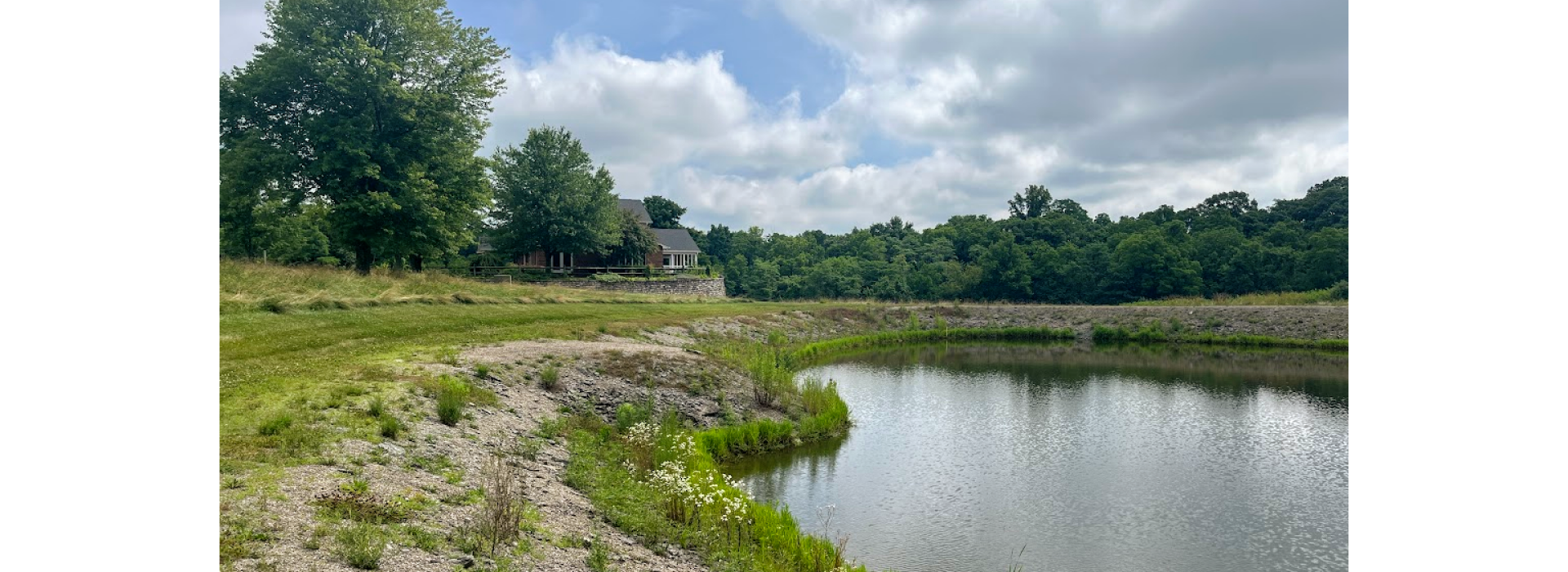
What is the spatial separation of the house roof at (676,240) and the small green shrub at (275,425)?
61.1 metres

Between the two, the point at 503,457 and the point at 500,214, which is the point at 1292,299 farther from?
the point at 503,457

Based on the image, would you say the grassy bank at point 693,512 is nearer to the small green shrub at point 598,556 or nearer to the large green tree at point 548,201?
the small green shrub at point 598,556

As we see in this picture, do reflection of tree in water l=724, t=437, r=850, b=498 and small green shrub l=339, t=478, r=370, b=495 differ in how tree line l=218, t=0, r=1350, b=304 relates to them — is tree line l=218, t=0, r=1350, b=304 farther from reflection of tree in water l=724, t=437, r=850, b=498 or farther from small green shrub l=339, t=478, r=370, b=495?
reflection of tree in water l=724, t=437, r=850, b=498

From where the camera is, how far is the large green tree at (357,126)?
1113 inches

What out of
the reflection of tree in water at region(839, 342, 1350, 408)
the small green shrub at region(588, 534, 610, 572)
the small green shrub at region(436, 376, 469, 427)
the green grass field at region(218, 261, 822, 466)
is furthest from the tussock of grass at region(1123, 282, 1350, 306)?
the small green shrub at region(588, 534, 610, 572)

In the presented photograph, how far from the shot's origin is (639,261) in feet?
190

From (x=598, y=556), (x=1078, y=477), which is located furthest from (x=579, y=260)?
(x=598, y=556)

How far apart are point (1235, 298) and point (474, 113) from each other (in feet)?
165

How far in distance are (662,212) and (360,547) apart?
7915 centimetres

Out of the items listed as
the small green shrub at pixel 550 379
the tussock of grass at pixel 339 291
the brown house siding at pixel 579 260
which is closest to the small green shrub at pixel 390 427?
the small green shrub at pixel 550 379

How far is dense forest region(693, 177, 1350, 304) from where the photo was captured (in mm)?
60562

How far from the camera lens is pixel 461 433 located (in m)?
11.4
